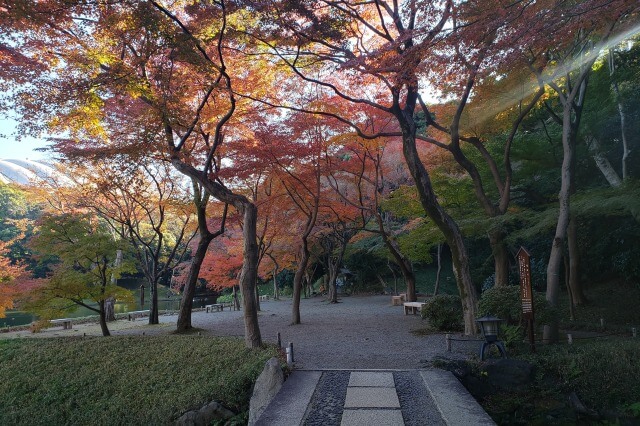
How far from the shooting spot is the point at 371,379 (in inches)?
233

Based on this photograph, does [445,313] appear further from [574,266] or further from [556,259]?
[574,266]

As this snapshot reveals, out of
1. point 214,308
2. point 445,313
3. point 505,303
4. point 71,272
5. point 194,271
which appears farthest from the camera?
point 214,308

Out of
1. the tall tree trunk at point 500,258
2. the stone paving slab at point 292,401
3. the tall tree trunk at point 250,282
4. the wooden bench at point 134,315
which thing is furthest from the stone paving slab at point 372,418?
the wooden bench at point 134,315

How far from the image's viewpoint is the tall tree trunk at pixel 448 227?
8.87 metres

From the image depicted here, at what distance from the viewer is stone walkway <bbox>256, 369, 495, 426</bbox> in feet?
14.5

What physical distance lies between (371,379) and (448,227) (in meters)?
4.18

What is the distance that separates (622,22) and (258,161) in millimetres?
9182

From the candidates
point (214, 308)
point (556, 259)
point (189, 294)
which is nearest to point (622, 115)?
point (556, 259)

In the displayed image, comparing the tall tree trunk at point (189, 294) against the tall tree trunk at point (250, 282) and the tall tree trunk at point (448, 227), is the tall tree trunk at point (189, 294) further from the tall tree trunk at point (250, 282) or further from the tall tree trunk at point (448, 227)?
the tall tree trunk at point (448, 227)

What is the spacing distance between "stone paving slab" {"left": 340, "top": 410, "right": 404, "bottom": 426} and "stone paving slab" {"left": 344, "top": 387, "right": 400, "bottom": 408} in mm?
186

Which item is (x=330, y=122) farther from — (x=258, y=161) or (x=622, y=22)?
(x=622, y=22)

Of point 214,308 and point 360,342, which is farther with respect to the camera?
point 214,308

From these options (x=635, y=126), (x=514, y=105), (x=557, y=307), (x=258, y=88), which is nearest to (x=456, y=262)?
(x=557, y=307)

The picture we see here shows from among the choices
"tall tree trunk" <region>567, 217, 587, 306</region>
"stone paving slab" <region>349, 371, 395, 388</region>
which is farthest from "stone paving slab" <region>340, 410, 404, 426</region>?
"tall tree trunk" <region>567, 217, 587, 306</region>
